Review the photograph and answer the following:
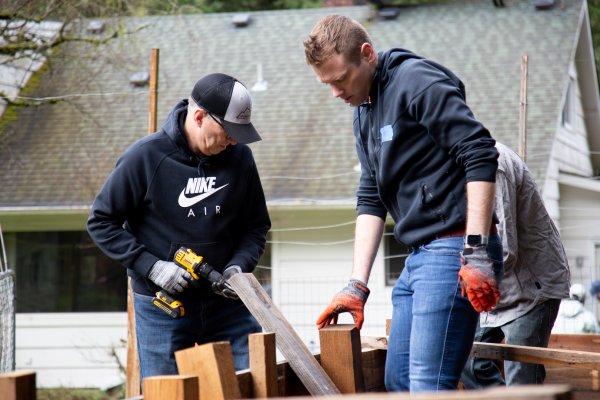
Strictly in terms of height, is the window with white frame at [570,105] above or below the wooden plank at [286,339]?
above

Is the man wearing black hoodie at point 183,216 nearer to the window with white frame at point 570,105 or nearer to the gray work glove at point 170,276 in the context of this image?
the gray work glove at point 170,276

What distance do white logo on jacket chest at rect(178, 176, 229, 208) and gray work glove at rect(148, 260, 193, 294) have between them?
274 mm

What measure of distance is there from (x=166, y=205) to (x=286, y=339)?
1.04 m

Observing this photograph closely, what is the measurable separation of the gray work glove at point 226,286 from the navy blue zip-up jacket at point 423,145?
2.76 ft

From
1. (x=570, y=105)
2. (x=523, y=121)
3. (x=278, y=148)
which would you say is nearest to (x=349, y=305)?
(x=523, y=121)

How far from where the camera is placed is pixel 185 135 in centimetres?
386

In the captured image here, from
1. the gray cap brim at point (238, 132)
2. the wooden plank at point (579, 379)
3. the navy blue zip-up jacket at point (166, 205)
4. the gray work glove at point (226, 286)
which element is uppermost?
the gray cap brim at point (238, 132)

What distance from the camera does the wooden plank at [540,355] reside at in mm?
3297

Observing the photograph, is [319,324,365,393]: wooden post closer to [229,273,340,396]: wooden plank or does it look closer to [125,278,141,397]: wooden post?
[229,273,340,396]: wooden plank

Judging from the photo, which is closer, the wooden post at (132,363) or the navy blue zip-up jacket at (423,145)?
the navy blue zip-up jacket at (423,145)

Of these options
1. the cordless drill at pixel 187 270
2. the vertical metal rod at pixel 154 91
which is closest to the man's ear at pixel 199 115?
the cordless drill at pixel 187 270

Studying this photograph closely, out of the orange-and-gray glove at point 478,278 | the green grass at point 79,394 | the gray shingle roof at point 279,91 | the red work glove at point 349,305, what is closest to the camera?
the orange-and-gray glove at point 478,278

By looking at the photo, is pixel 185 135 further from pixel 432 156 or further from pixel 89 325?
pixel 89 325

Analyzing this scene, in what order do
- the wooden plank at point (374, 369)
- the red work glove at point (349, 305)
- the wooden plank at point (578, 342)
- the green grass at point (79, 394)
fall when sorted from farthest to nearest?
the green grass at point (79, 394), the wooden plank at point (578, 342), the wooden plank at point (374, 369), the red work glove at point (349, 305)
